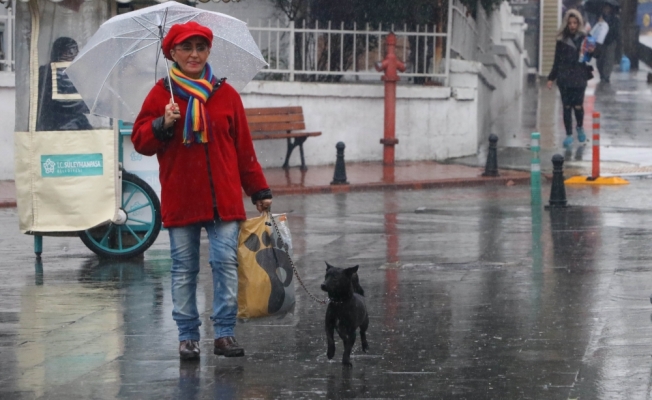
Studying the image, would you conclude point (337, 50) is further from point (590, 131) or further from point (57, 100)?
point (57, 100)

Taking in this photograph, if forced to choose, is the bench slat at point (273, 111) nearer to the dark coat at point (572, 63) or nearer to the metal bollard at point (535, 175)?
the dark coat at point (572, 63)

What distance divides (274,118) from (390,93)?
180 cm

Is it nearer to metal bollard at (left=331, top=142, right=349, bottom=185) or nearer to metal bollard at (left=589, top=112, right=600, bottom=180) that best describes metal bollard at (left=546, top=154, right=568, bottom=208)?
metal bollard at (left=589, top=112, right=600, bottom=180)

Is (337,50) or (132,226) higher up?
(337,50)

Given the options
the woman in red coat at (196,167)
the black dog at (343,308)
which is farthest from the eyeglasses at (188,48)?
the black dog at (343,308)

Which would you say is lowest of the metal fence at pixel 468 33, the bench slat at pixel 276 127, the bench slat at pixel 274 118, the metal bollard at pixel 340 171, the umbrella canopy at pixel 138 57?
the metal bollard at pixel 340 171

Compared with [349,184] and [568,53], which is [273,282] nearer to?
[349,184]

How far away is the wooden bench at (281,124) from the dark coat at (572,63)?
4795 millimetres

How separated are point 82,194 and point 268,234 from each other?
3606mm

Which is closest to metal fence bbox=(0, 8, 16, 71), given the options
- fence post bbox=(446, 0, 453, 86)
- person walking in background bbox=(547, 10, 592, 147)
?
fence post bbox=(446, 0, 453, 86)

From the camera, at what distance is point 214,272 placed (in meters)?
6.84

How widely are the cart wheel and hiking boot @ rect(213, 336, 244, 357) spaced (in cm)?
377

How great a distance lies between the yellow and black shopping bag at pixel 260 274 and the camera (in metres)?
6.93

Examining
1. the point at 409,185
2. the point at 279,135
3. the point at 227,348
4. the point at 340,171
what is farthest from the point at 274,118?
the point at 227,348
